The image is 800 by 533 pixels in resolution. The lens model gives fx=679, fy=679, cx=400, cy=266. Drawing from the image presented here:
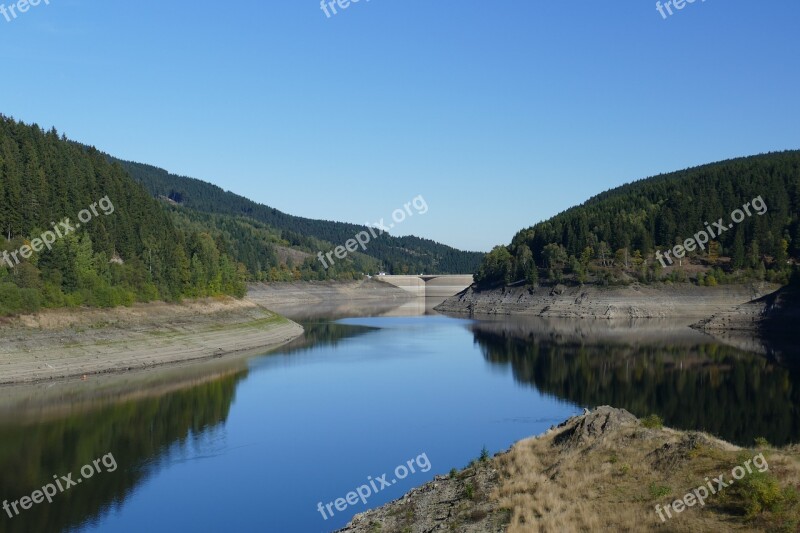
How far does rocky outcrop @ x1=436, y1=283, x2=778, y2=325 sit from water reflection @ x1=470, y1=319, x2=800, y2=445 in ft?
57.9

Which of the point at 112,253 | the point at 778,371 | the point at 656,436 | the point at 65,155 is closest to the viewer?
the point at 656,436

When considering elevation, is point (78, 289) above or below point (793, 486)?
above

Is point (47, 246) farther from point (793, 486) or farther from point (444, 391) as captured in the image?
point (793, 486)

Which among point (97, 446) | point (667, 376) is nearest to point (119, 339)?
point (97, 446)

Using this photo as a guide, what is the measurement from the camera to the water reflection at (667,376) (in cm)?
4459

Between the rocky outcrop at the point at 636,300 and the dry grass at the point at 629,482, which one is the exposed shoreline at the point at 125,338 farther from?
the rocky outcrop at the point at 636,300

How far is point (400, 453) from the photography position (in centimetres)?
3794

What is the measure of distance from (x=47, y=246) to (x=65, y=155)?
27934 millimetres

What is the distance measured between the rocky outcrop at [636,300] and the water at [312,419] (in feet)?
129

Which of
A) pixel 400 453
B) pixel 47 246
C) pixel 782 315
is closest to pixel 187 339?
pixel 47 246

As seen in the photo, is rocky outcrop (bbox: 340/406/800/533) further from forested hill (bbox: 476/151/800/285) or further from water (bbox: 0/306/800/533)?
forested hill (bbox: 476/151/800/285)

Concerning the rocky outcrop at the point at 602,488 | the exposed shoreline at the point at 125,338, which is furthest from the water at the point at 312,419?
the rocky outcrop at the point at 602,488

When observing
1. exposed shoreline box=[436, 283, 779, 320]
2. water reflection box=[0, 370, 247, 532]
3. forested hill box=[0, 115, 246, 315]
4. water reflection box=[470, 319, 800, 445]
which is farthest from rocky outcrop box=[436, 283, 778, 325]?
water reflection box=[0, 370, 247, 532]

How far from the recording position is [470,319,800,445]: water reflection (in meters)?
44.6
